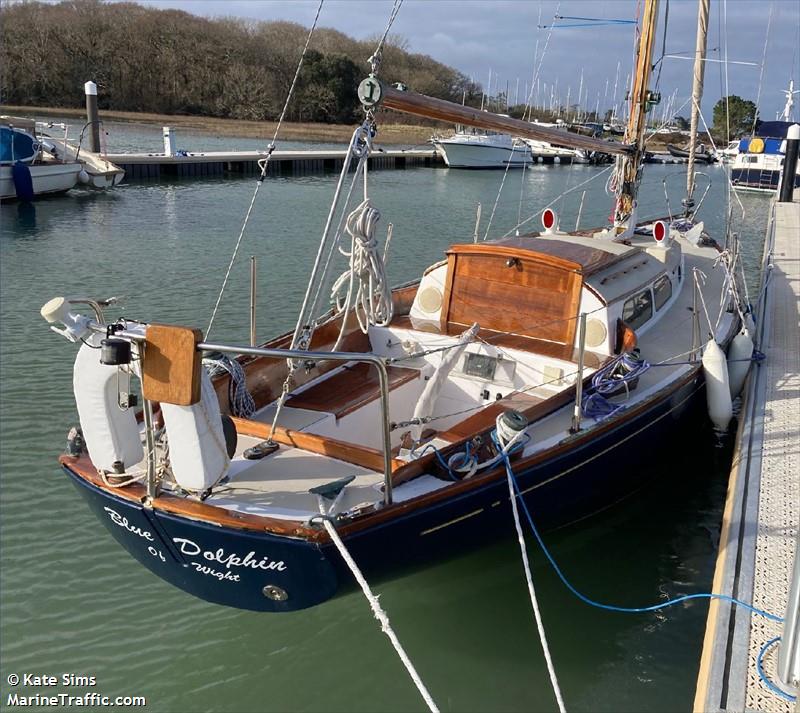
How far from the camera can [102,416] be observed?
4.88 metres

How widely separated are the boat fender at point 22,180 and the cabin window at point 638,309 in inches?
915

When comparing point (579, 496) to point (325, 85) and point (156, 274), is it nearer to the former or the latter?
point (156, 274)

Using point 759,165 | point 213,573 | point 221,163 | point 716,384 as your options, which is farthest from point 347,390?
point 759,165

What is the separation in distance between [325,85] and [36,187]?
Result: 48.2m

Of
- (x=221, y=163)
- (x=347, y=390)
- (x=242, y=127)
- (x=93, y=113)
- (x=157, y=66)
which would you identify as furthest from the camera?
(x=157, y=66)

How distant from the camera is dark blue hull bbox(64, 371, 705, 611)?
4.76 metres

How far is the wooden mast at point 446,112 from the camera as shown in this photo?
18.8ft

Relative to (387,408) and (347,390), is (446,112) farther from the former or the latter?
(387,408)

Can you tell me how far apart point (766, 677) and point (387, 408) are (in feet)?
9.05

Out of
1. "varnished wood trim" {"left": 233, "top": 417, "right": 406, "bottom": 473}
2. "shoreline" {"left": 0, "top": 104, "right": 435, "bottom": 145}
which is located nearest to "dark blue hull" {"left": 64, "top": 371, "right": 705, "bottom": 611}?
"varnished wood trim" {"left": 233, "top": 417, "right": 406, "bottom": 473}

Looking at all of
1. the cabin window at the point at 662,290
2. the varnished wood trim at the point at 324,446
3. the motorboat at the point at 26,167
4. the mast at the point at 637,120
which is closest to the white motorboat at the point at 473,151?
the motorboat at the point at 26,167

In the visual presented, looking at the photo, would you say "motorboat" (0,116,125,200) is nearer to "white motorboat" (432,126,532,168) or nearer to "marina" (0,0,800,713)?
"marina" (0,0,800,713)

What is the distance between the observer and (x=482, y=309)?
8156 millimetres

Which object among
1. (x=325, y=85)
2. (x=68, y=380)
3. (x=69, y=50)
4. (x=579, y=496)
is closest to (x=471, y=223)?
(x=68, y=380)
